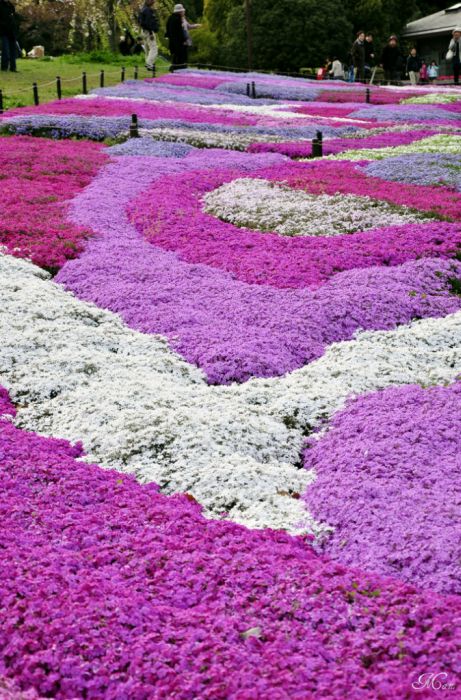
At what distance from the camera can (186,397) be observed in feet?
30.5

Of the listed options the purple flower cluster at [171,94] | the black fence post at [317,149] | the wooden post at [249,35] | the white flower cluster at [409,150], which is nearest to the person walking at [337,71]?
the wooden post at [249,35]

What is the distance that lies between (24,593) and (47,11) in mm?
62639

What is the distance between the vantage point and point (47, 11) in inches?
2430

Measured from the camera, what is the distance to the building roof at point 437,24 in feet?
201

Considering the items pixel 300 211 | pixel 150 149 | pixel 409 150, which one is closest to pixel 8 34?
pixel 150 149

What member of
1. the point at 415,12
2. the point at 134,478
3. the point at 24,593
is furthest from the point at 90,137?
the point at 415,12

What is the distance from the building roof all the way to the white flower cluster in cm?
3770

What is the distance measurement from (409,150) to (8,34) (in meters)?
22.8

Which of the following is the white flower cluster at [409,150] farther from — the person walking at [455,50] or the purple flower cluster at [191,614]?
the person walking at [455,50]

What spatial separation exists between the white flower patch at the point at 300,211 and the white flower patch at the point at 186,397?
15.9 ft

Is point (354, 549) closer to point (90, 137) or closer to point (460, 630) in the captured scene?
point (460, 630)

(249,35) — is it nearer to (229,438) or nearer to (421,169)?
(421,169)

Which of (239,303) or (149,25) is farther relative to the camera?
(149,25)

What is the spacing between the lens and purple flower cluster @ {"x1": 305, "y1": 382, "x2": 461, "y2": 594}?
6234mm
